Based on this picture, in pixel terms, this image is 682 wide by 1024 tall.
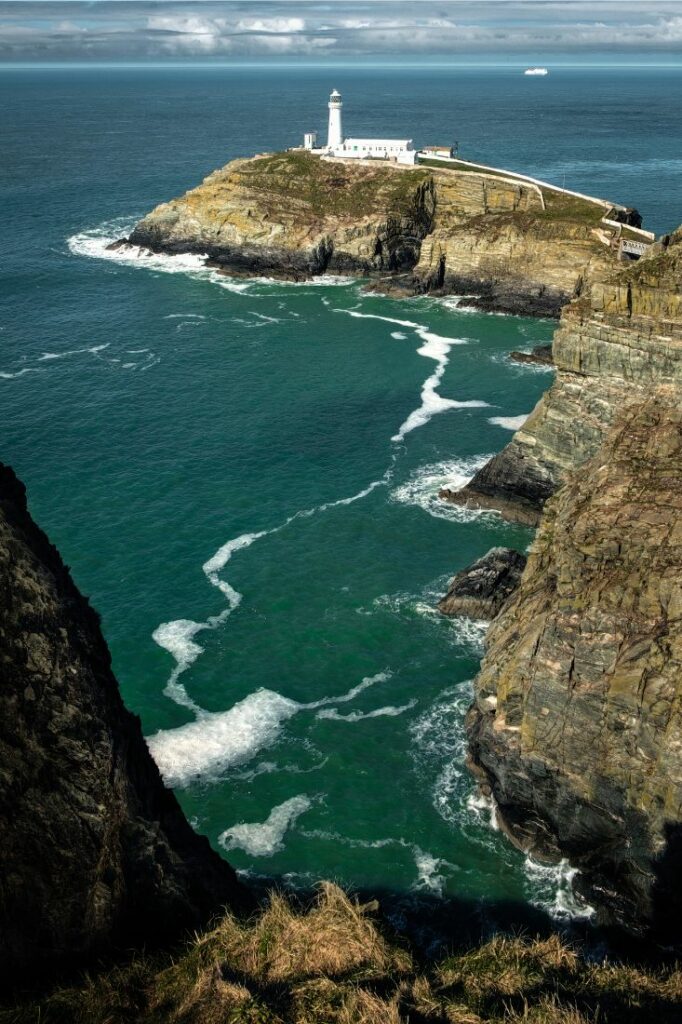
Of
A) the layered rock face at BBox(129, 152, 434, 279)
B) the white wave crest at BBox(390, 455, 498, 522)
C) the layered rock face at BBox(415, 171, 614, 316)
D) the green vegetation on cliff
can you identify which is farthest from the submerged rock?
the green vegetation on cliff

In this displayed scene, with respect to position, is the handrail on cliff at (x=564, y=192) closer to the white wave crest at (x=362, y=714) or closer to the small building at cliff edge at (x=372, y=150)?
the small building at cliff edge at (x=372, y=150)

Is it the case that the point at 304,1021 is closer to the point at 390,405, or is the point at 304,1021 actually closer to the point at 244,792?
the point at 244,792

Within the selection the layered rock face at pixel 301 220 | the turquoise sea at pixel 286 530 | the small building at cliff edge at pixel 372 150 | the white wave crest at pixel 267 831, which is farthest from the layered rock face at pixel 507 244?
the white wave crest at pixel 267 831

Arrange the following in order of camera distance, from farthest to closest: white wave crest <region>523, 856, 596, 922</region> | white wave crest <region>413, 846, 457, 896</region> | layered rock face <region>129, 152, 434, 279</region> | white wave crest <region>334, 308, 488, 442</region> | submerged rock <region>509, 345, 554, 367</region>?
layered rock face <region>129, 152, 434, 279</region>
submerged rock <region>509, 345, 554, 367</region>
white wave crest <region>334, 308, 488, 442</region>
white wave crest <region>413, 846, 457, 896</region>
white wave crest <region>523, 856, 596, 922</region>

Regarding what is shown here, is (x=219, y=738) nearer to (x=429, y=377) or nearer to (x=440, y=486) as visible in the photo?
(x=440, y=486)

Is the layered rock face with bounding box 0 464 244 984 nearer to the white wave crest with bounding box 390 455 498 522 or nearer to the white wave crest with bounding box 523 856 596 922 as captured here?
the white wave crest with bounding box 523 856 596 922

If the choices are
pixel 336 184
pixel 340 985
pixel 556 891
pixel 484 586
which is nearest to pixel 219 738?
pixel 556 891

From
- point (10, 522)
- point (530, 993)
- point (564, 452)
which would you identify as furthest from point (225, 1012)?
point (564, 452)
